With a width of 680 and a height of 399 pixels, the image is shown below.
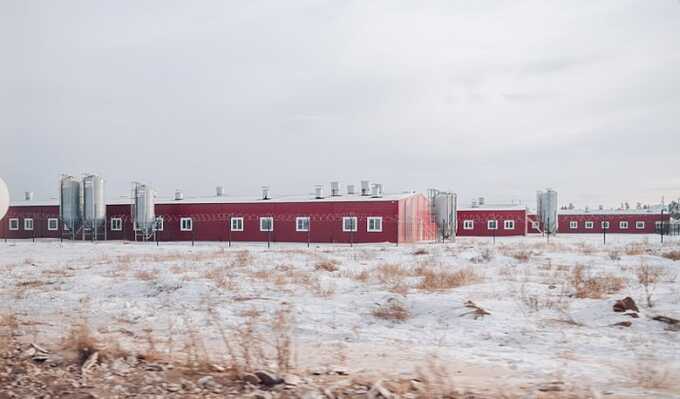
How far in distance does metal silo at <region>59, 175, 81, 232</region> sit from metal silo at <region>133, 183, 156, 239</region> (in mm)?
5003

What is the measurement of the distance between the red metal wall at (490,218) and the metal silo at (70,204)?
37.0 metres

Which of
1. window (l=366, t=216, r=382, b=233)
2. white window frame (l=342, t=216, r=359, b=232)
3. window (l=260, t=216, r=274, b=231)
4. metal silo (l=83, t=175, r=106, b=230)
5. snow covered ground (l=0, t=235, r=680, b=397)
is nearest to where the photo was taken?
snow covered ground (l=0, t=235, r=680, b=397)

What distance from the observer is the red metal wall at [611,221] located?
218 ft

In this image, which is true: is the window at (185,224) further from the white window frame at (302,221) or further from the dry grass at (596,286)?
the dry grass at (596,286)

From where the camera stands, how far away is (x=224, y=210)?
41.0 metres

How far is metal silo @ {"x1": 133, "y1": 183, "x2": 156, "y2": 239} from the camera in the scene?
4072 centimetres

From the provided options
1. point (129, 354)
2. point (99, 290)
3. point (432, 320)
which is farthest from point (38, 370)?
point (99, 290)

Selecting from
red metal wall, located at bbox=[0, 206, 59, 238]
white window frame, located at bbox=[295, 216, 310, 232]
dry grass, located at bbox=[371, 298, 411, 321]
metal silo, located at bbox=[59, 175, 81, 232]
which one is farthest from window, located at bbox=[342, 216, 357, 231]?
dry grass, located at bbox=[371, 298, 411, 321]

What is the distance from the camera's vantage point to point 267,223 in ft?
131

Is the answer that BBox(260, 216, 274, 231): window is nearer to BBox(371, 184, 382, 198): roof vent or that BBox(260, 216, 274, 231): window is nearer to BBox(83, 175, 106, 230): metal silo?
BBox(371, 184, 382, 198): roof vent

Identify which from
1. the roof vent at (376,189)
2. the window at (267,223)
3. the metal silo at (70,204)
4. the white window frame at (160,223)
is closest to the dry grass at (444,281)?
the window at (267,223)

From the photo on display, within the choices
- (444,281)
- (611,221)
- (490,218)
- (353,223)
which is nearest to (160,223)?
(353,223)

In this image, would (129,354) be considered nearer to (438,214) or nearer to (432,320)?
(432,320)

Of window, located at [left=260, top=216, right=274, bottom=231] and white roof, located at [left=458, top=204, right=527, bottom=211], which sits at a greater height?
white roof, located at [left=458, top=204, right=527, bottom=211]
